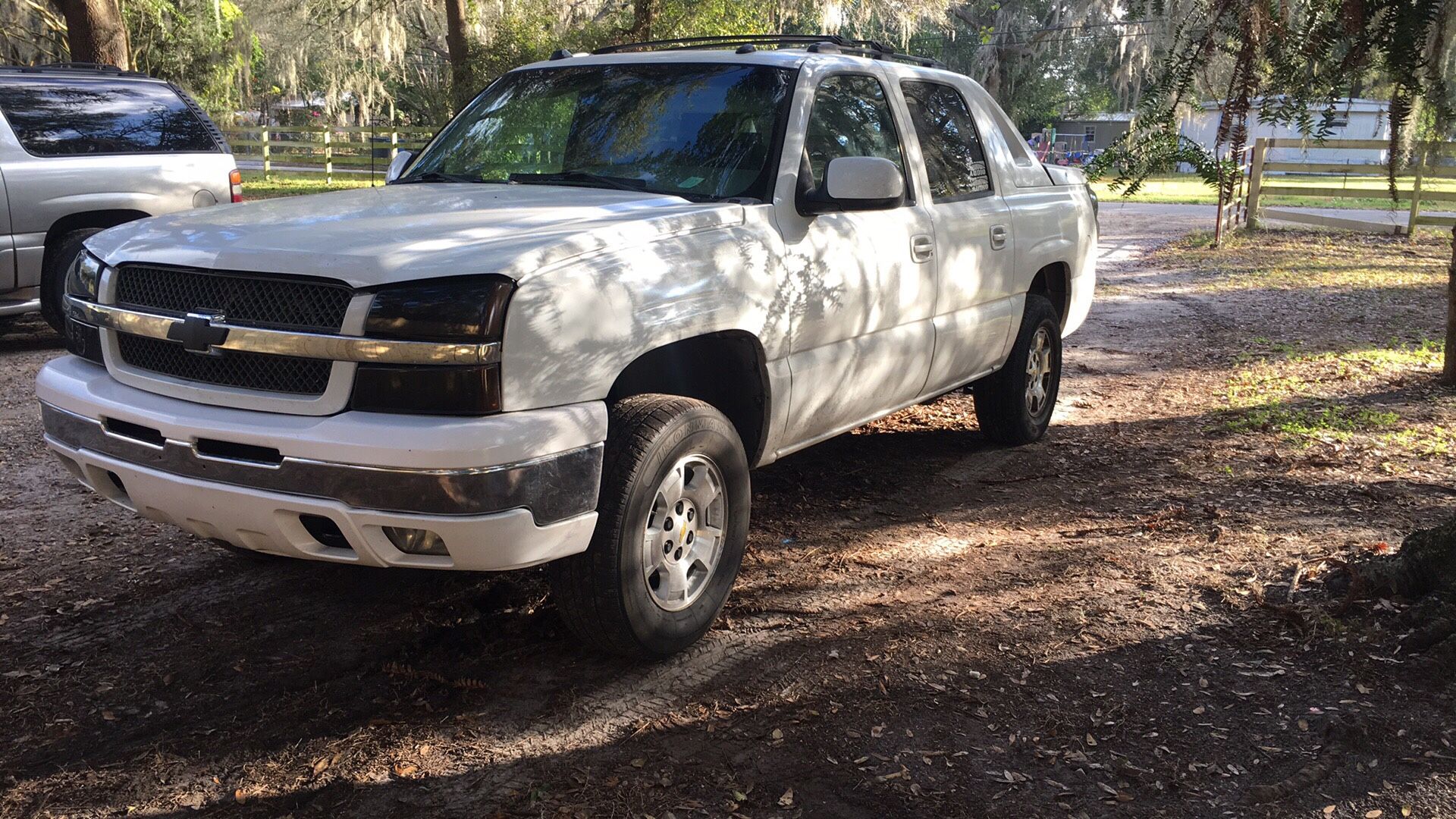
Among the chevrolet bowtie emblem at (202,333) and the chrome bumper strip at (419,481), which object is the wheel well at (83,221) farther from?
the chrome bumper strip at (419,481)

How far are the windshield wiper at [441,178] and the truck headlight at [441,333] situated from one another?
156 centimetres

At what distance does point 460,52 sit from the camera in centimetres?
1744

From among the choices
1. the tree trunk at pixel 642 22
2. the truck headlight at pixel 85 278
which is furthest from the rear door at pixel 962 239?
the tree trunk at pixel 642 22

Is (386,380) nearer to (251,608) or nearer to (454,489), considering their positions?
(454,489)

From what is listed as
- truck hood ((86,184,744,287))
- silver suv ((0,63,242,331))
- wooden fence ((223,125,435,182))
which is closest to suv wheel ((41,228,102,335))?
silver suv ((0,63,242,331))

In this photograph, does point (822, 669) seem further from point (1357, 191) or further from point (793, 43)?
point (1357, 191)

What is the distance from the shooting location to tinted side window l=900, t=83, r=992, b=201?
17.2 feet

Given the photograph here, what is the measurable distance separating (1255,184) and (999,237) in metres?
14.9

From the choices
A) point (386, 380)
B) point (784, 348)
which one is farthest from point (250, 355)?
point (784, 348)

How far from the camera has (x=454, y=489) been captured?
3.07 m

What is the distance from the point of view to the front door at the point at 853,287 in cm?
425

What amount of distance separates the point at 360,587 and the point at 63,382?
1216 mm

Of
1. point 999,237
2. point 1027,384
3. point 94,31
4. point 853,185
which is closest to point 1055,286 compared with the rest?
point 1027,384

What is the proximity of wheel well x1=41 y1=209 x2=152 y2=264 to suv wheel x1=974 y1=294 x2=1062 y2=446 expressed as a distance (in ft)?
19.2
